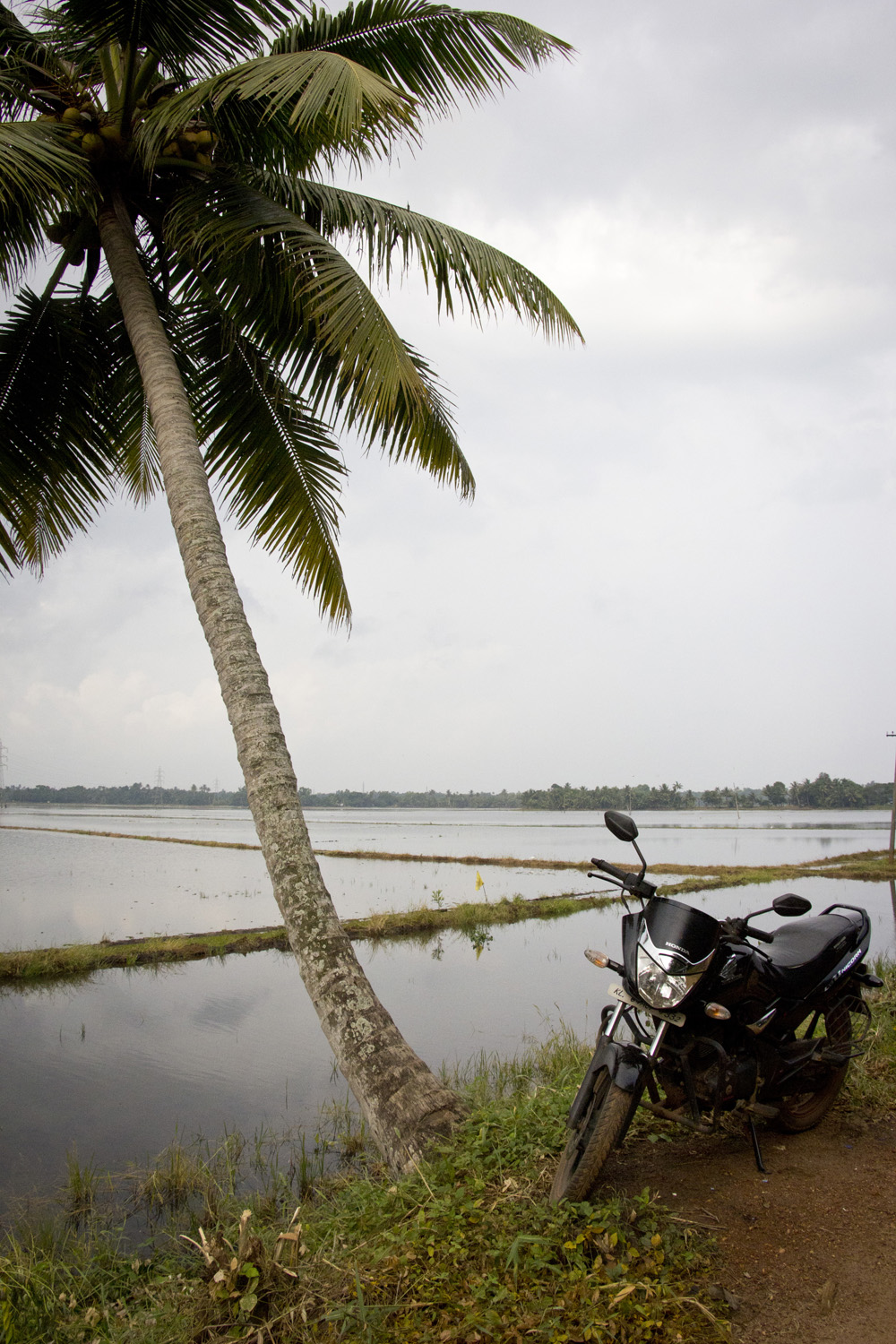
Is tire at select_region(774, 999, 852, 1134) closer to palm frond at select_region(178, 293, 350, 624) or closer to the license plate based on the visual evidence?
the license plate

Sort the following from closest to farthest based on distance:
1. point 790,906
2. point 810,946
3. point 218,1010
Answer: point 790,906 < point 810,946 < point 218,1010

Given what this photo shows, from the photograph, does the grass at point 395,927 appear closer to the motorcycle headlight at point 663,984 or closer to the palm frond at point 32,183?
the palm frond at point 32,183

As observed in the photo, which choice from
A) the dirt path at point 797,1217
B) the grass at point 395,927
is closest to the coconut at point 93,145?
the dirt path at point 797,1217

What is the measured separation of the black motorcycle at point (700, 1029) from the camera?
→ 2.83 m

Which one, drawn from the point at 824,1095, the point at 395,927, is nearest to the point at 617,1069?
the point at 824,1095

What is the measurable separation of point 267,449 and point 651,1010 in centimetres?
499

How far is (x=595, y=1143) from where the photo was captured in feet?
8.98

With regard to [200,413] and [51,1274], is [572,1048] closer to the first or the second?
[51,1274]

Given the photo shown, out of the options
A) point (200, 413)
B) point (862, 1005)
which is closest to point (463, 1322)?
point (862, 1005)

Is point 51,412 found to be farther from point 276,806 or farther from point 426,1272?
point 426,1272

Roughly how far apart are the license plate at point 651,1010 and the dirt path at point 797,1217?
2.27 feet

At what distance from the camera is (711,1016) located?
3.08m

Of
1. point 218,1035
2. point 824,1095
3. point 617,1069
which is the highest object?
point 617,1069

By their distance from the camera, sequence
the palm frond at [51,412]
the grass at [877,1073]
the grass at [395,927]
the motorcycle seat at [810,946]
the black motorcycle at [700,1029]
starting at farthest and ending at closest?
the grass at [395,927]
the palm frond at [51,412]
the grass at [877,1073]
the motorcycle seat at [810,946]
the black motorcycle at [700,1029]
